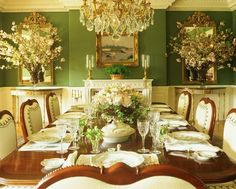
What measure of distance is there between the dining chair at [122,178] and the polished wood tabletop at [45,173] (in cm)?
55

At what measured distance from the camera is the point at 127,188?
3.17 feet

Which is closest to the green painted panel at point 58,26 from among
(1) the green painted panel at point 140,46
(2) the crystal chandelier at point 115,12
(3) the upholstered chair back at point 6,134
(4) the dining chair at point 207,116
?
(1) the green painted panel at point 140,46

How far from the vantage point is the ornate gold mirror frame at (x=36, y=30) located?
686 centimetres

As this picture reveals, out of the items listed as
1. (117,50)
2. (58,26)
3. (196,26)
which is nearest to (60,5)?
(58,26)

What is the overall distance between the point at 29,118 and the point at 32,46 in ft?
12.4

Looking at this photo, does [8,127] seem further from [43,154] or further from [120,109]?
[120,109]

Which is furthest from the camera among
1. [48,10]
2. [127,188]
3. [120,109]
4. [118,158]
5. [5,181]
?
[48,10]

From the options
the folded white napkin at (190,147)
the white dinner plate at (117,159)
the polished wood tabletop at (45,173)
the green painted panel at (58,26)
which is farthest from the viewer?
the green painted panel at (58,26)

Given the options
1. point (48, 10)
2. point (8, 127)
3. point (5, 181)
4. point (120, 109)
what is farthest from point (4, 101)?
point (5, 181)

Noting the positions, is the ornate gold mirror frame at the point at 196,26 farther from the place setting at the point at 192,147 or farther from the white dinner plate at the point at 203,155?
the white dinner plate at the point at 203,155

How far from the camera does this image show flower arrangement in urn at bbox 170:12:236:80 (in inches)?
256

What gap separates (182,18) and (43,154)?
5795 mm

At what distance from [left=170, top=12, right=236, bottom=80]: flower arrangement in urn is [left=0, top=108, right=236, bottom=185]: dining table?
4757mm

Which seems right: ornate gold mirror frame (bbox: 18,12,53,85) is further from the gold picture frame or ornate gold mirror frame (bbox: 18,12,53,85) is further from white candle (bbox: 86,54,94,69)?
the gold picture frame
